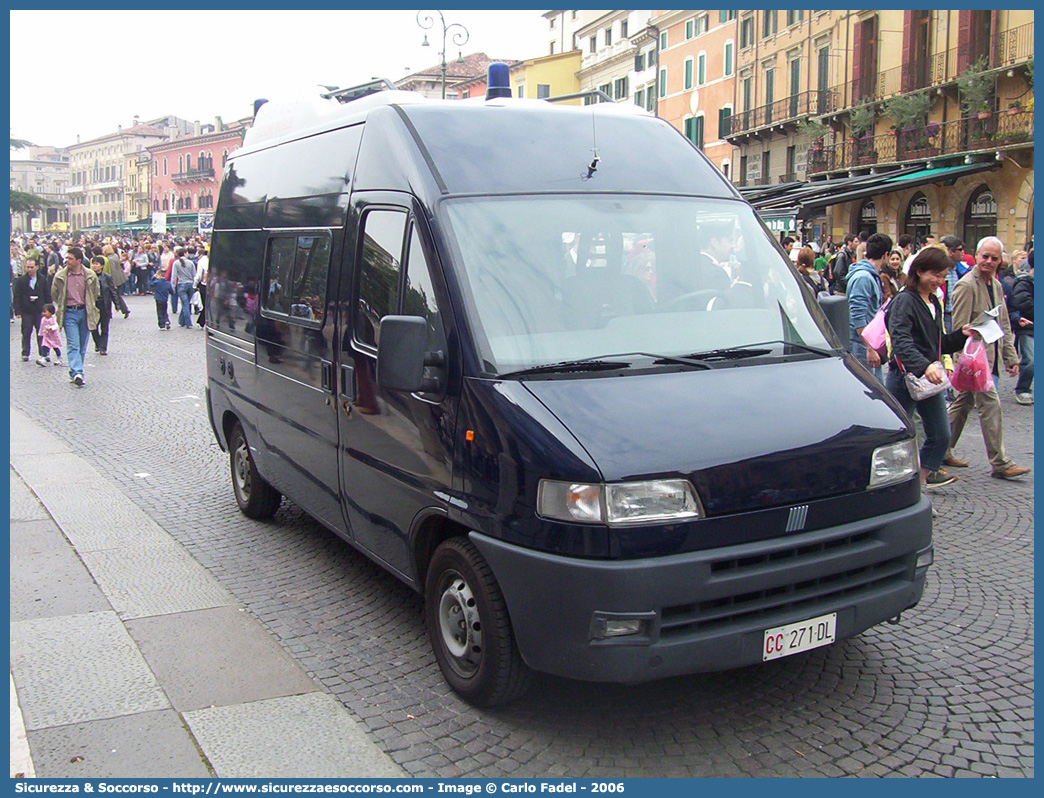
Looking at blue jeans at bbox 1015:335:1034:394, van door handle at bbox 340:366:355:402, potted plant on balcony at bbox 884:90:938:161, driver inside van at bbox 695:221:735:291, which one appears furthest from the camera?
potted plant on balcony at bbox 884:90:938:161

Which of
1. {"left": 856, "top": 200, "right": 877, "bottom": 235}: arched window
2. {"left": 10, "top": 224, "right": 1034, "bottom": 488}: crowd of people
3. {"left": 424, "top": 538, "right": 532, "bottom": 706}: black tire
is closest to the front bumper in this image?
{"left": 424, "top": 538, "right": 532, "bottom": 706}: black tire

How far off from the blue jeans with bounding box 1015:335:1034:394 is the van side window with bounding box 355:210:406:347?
940 cm

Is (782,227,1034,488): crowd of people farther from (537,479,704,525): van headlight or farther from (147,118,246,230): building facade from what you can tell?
(147,118,246,230): building facade

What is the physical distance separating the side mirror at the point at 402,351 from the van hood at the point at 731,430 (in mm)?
444

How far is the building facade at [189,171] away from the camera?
4239 inches

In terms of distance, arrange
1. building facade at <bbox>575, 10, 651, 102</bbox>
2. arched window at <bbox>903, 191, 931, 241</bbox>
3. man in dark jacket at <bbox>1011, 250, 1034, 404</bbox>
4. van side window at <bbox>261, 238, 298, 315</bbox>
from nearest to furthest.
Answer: van side window at <bbox>261, 238, 298, 315</bbox>, man in dark jacket at <bbox>1011, 250, 1034, 404</bbox>, arched window at <bbox>903, 191, 931, 241</bbox>, building facade at <bbox>575, 10, 651, 102</bbox>

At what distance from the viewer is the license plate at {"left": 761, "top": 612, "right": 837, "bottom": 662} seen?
146 inches

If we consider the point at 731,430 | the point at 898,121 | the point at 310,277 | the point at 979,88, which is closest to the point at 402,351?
the point at 731,430

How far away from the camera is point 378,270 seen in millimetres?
4719

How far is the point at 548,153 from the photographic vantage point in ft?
15.2

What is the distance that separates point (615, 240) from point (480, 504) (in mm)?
1338

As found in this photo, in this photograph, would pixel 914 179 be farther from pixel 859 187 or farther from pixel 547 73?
pixel 547 73

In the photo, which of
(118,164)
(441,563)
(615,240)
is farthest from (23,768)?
(118,164)

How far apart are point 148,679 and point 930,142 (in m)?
32.5
